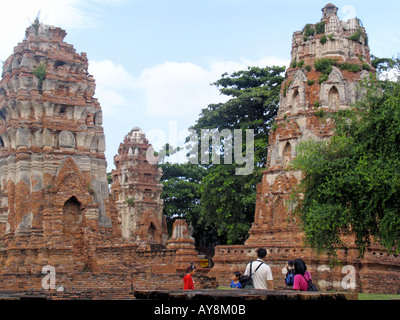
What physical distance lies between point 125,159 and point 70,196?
2110cm

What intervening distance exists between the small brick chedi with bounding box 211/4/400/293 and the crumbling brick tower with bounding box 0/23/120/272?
6.76 m

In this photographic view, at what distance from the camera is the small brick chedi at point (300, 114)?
2708 cm

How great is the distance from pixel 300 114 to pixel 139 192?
58.6ft

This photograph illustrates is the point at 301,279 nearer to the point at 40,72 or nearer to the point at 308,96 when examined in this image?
the point at 40,72

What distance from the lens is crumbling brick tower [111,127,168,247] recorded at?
142 feet

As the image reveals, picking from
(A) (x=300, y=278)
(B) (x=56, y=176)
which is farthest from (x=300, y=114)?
(A) (x=300, y=278)

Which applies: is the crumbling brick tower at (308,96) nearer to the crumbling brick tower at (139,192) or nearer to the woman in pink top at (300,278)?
the crumbling brick tower at (139,192)

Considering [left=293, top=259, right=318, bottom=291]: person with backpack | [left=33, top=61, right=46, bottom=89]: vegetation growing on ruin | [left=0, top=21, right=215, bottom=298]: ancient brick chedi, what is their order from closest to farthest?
1. [left=293, top=259, right=318, bottom=291]: person with backpack
2. [left=0, top=21, right=215, bottom=298]: ancient brick chedi
3. [left=33, top=61, right=46, bottom=89]: vegetation growing on ruin

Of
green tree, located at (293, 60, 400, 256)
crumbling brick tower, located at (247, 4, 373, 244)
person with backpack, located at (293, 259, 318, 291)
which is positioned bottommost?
person with backpack, located at (293, 259, 318, 291)

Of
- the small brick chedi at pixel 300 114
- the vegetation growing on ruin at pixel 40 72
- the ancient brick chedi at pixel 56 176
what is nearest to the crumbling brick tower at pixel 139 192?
the small brick chedi at pixel 300 114

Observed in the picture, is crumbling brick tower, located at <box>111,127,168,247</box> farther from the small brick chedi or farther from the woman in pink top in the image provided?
the woman in pink top

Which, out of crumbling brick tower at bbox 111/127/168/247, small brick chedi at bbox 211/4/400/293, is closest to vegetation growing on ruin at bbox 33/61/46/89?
small brick chedi at bbox 211/4/400/293

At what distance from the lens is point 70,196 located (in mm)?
23891

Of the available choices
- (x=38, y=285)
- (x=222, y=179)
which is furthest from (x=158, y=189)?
(x=38, y=285)
